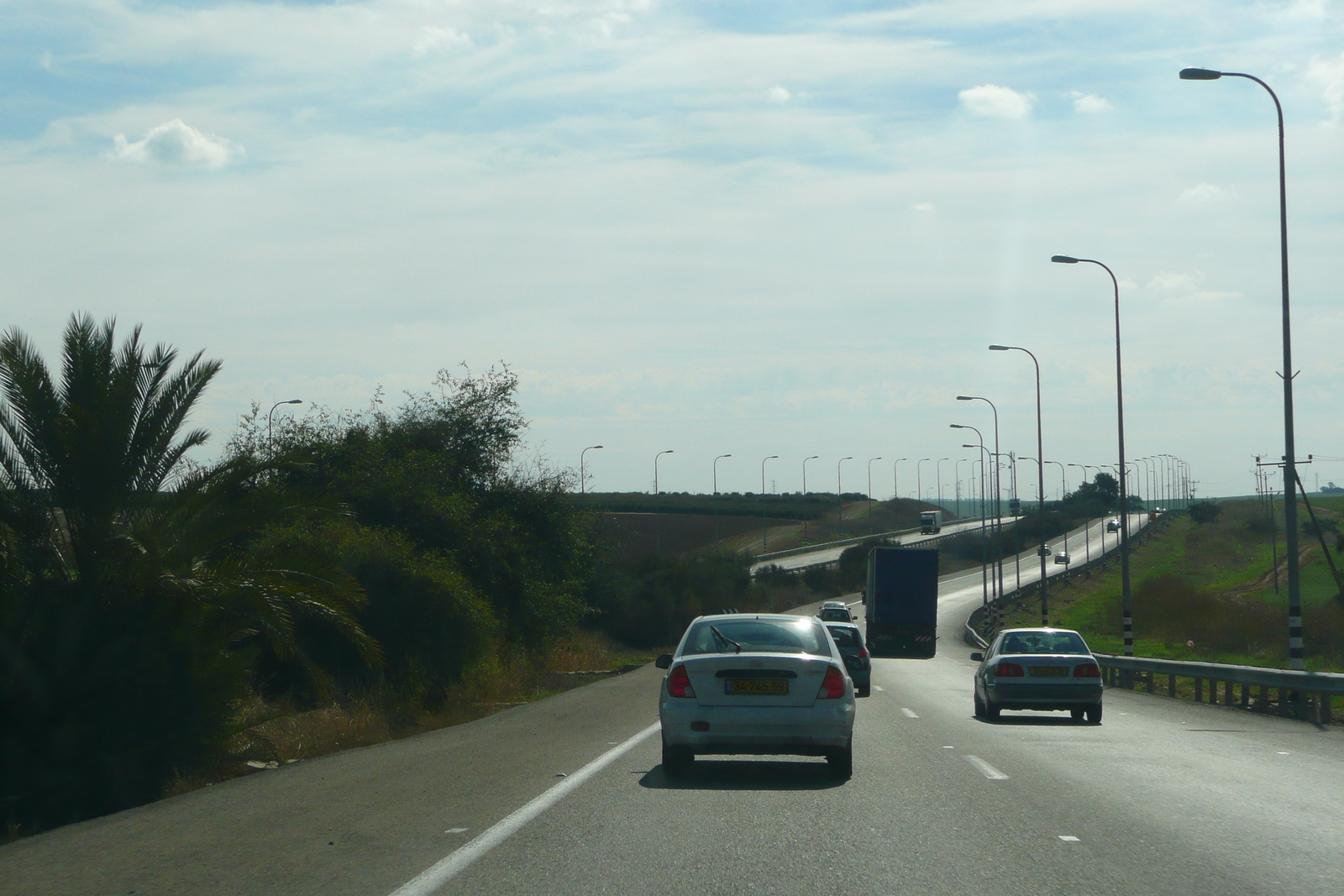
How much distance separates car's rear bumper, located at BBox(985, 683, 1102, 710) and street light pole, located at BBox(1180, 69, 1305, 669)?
422 centimetres

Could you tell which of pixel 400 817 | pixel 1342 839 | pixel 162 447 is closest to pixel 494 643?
pixel 162 447

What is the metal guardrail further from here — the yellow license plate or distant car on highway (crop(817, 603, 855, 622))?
distant car on highway (crop(817, 603, 855, 622))

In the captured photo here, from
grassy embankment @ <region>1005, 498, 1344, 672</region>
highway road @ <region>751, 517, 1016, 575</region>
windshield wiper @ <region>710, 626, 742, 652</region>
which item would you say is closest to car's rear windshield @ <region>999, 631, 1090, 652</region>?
windshield wiper @ <region>710, 626, 742, 652</region>

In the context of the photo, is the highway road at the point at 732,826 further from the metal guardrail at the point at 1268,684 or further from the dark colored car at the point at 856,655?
the dark colored car at the point at 856,655

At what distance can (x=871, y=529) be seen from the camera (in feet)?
476

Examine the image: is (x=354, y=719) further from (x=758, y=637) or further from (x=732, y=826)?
(x=732, y=826)

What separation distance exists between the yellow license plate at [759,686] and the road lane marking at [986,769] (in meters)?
2.22

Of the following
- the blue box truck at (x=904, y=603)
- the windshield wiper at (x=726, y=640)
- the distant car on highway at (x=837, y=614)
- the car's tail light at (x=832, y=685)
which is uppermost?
the windshield wiper at (x=726, y=640)

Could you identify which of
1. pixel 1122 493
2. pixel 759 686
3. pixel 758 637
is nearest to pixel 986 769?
pixel 758 637

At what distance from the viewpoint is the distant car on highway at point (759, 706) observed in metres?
11.3

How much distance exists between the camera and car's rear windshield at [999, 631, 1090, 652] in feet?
65.6

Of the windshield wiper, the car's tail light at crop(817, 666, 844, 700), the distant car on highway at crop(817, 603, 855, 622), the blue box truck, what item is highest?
the windshield wiper

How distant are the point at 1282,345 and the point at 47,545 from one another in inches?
804

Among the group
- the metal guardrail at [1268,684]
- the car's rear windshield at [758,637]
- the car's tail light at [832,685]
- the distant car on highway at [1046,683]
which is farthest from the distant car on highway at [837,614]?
the car's tail light at [832,685]
